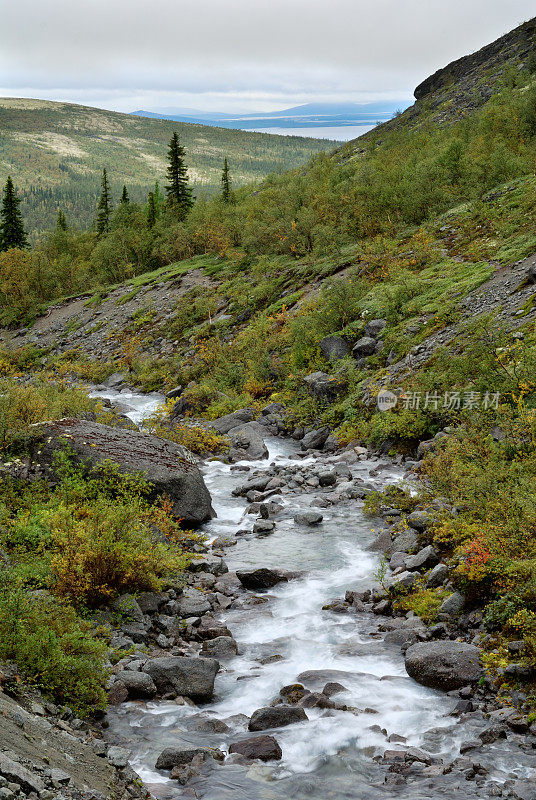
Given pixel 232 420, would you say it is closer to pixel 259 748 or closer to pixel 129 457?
pixel 129 457

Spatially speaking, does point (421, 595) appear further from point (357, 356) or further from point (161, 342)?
point (161, 342)

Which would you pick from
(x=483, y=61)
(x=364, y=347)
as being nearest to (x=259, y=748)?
(x=364, y=347)

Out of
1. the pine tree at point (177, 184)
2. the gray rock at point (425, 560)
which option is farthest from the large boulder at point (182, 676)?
the pine tree at point (177, 184)

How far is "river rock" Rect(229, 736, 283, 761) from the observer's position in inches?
253

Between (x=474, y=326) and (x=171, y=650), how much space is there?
13639 millimetres

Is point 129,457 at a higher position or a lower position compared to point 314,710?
higher

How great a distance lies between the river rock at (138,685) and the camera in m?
7.48

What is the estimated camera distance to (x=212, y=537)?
43.4ft

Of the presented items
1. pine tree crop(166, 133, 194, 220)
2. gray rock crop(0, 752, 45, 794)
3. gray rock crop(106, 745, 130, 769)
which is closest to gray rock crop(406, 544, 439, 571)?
gray rock crop(106, 745, 130, 769)

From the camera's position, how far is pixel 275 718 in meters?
6.97

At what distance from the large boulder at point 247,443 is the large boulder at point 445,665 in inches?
438

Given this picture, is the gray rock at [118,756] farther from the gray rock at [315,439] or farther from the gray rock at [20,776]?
the gray rock at [315,439]

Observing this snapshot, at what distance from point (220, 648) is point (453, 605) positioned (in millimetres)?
3619

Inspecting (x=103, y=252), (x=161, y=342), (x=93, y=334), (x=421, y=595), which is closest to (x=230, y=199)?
(x=103, y=252)
